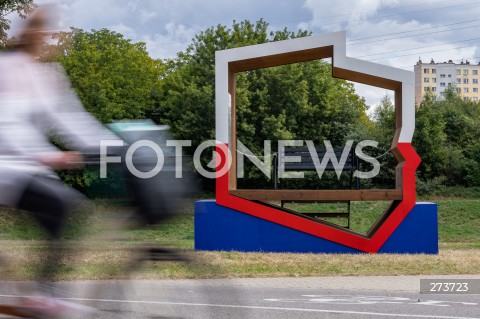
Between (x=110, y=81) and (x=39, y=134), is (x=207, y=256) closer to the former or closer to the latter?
(x=39, y=134)

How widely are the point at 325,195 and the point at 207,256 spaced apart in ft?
39.1

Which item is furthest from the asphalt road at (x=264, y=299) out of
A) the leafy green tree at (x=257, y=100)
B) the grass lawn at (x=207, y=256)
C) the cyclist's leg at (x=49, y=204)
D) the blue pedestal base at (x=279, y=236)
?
the leafy green tree at (x=257, y=100)

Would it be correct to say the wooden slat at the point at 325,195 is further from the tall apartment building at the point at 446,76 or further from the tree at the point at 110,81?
the tall apartment building at the point at 446,76

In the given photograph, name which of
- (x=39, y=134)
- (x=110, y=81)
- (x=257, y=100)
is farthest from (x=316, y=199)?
(x=110, y=81)

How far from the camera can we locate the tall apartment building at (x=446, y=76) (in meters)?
156

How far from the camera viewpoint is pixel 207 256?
3742mm

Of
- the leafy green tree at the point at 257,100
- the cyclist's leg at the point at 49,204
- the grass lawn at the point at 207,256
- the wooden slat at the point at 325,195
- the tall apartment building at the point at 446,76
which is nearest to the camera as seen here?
the cyclist's leg at the point at 49,204

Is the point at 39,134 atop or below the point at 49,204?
atop

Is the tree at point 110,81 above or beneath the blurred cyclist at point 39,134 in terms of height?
above

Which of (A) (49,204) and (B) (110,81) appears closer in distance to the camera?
(A) (49,204)

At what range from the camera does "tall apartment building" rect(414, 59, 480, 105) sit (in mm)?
156200

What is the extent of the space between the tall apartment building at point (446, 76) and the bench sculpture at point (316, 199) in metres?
140

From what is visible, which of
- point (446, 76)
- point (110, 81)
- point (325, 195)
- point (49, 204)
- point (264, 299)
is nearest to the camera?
point (49, 204)

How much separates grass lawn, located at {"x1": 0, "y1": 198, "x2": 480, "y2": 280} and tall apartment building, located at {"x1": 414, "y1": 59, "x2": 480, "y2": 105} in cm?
12328
